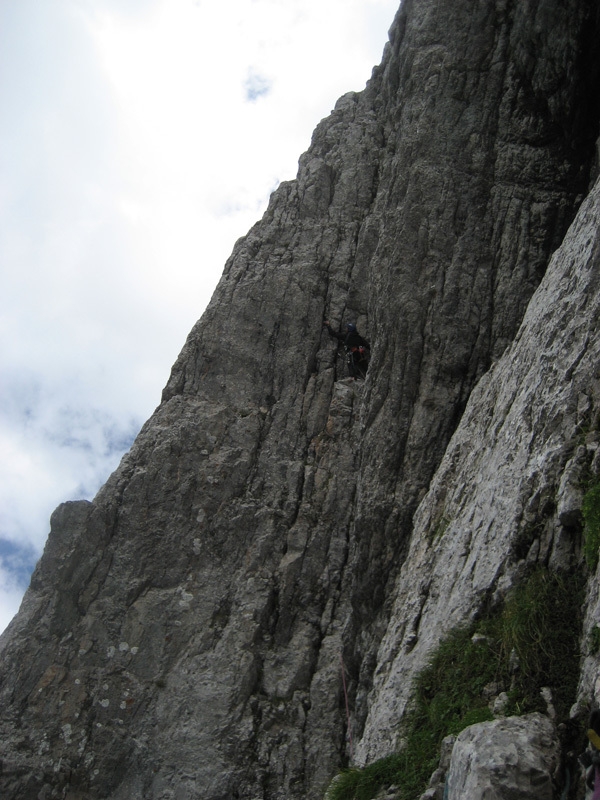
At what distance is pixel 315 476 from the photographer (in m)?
18.5

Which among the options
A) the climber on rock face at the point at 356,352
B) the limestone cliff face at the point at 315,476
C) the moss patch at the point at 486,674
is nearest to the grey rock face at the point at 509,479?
the limestone cliff face at the point at 315,476

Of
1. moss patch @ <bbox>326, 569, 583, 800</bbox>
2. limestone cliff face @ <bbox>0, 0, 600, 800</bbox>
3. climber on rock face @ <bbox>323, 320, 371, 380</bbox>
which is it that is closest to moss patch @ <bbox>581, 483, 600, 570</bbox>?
moss patch @ <bbox>326, 569, 583, 800</bbox>

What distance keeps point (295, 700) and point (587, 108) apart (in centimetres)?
1410

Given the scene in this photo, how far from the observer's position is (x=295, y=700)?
15969 mm

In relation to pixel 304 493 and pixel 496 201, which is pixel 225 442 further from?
pixel 496 201

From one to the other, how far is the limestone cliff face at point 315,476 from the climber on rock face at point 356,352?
1.29 ft

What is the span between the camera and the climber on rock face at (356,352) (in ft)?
64.1

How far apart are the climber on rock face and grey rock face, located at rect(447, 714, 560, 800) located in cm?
1280

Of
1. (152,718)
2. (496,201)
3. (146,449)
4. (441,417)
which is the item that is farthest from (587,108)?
(152,718)

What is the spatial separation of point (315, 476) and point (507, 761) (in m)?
12.0

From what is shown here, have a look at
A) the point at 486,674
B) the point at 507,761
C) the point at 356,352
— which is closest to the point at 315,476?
the point at 356,352

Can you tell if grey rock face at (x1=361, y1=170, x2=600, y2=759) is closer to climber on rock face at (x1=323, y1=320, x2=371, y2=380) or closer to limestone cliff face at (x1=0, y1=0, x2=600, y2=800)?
limestone cliff face at (x1=0, y1=0, x2=600, y2=800)

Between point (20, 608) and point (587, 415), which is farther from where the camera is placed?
point (20, 608)

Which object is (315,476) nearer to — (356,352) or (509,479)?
(356,352)
